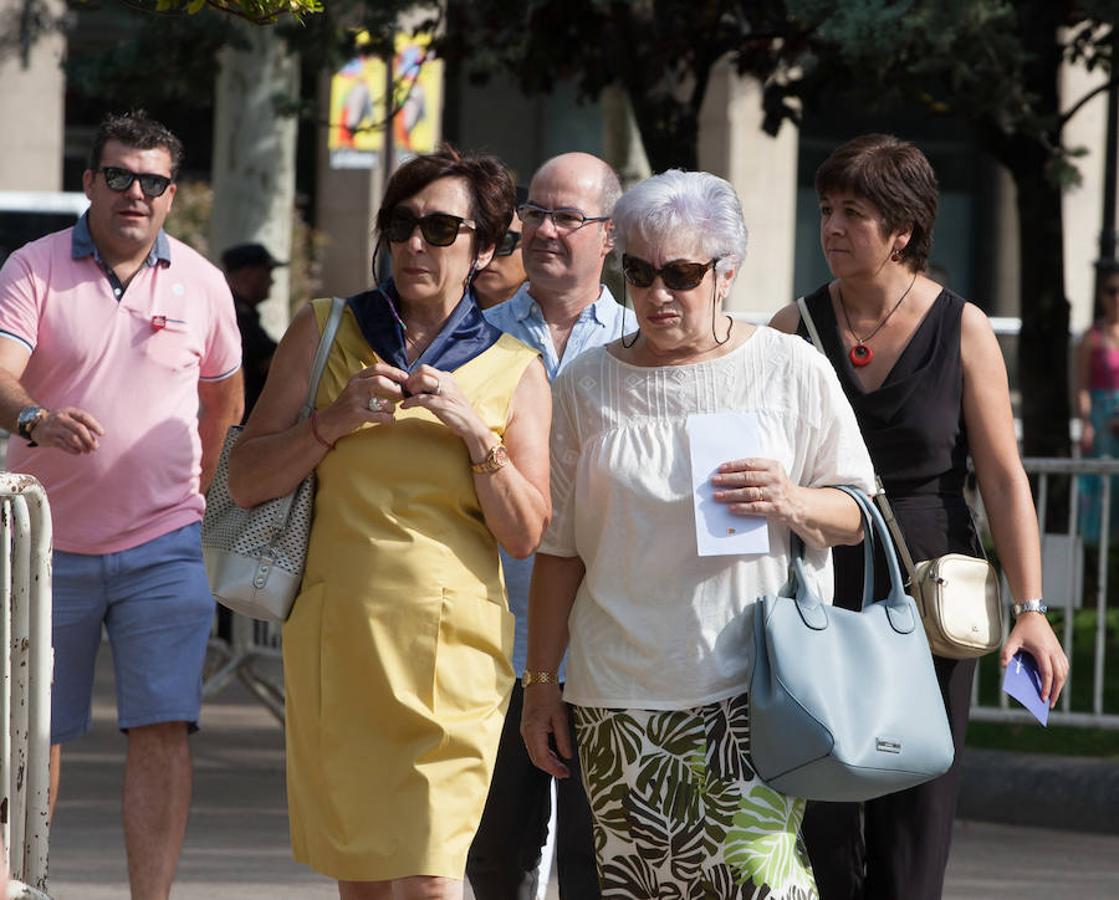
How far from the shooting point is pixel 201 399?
5.88 m

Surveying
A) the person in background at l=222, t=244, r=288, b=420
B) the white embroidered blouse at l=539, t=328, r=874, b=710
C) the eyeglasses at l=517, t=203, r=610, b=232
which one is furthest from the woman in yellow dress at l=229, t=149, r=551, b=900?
the person in background at l=222, t=244, r=288, b=420

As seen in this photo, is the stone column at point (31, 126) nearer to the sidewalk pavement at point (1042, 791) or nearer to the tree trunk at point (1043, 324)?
the tree trunk at point (1043, 324)

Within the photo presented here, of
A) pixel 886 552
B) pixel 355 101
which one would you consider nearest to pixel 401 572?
pixel 886 552

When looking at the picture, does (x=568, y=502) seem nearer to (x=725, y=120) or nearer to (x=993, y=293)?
(x=725, y=120)

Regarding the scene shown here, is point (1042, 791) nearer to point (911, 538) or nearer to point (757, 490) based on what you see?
point (911, 538)

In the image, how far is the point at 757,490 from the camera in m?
3.71

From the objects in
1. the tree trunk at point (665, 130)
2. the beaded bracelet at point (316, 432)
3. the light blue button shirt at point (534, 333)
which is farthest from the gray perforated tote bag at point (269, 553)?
the tree trunk at point (665, 130)

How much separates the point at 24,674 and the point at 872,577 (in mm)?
1518

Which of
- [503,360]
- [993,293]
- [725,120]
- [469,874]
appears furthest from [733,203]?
[993,293]

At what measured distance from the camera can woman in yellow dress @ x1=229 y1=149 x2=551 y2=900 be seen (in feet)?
13.1

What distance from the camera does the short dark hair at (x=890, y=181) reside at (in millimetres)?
4324

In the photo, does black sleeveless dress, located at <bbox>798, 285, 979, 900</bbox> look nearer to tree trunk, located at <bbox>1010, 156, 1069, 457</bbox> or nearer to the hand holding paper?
the hand holding paper

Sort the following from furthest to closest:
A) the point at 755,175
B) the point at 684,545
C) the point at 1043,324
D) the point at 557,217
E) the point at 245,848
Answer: the point at 755,175, the point at 1043,324, the point at 245,848, the point at 557,217, the point at 684,545

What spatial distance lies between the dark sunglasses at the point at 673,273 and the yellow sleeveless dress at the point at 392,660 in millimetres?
453
